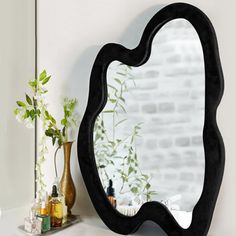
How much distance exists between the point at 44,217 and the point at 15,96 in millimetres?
555

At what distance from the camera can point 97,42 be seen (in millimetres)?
1670

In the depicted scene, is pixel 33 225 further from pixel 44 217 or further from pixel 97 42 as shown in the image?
pixel 97 42

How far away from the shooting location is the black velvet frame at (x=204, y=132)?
129 centimetres

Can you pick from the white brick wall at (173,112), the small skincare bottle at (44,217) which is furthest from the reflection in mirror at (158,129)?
the small skincare bottle at (44,217)

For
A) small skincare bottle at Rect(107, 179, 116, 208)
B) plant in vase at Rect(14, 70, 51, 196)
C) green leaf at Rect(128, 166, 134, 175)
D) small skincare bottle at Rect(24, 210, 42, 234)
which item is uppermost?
plant in vase at Rect(14, 70, 51, 196)

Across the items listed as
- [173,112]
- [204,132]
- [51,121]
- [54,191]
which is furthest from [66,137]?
[204,132]

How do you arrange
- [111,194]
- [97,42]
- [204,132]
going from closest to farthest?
[204,132], [111,194], [97,42]

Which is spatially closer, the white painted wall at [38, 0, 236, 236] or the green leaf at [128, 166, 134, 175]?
the white painted wall at [38, 0, 236, 236]

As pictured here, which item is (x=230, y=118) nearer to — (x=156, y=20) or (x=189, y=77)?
(x=189, y=77)

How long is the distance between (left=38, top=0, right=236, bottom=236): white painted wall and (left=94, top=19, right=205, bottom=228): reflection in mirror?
3.6 inches

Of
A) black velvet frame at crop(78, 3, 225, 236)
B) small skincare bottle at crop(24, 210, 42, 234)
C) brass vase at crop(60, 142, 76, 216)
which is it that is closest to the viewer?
black velvet frame at crop(78, 3, 225, 236)

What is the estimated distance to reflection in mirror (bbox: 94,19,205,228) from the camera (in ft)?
4.45

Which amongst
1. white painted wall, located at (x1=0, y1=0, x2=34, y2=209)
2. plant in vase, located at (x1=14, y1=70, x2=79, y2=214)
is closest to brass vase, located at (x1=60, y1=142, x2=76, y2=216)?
plant in vase, located at (x1=14, y1=70, x2=79, y2=214)

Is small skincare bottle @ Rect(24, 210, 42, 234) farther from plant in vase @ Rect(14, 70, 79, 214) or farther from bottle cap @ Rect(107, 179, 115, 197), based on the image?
bottle cap @ Rect(107, 179, 115, 197)
